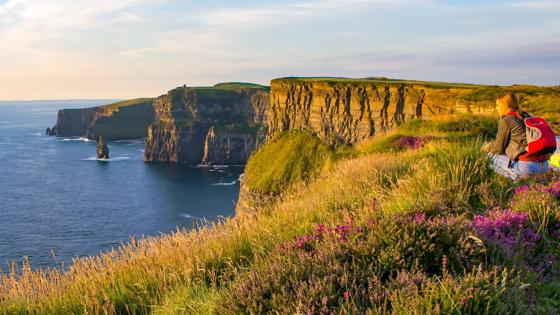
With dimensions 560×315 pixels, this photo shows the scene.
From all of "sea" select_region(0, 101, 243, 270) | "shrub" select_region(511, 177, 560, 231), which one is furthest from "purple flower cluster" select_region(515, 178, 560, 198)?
"sea" select_region(0, 101, 243, 270)

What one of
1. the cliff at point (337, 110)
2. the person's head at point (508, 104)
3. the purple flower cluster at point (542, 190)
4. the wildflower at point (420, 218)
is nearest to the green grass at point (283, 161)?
the cliff at point (337, 110)

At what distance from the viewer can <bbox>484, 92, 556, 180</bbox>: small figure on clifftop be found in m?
9.91

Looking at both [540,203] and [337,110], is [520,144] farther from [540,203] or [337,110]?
[337,110]

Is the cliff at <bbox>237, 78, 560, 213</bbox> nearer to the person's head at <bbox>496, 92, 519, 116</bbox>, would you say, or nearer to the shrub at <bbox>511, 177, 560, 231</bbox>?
the person's head at <bbox>496, 92, 519, 116</bbox>

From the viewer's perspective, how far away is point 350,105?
307 ft

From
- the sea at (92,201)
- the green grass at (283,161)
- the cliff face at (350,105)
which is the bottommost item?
the sea at (92,201)

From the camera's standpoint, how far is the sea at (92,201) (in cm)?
6209

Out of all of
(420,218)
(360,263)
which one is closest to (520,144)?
(420,218)

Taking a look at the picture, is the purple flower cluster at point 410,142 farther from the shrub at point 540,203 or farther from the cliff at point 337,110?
the cliff at point 337,110

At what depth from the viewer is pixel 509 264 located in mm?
5117

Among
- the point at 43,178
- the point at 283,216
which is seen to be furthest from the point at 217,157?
the point at 283,216

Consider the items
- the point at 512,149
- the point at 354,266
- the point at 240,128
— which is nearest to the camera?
the point at 354,266

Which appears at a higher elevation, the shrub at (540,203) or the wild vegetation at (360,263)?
the shrub at (540,203)

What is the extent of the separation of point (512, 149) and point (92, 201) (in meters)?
92.8
